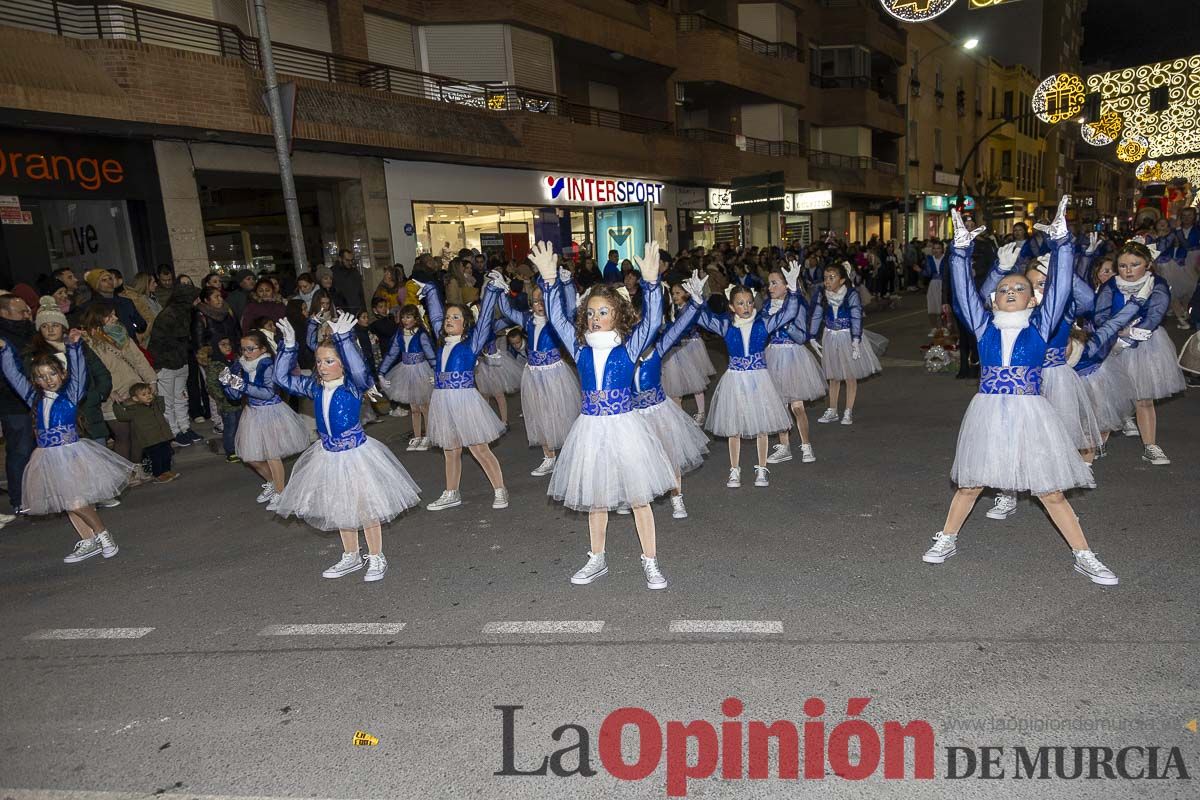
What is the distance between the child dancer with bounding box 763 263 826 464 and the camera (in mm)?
8062

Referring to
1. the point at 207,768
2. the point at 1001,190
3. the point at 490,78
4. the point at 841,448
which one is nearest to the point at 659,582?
the point at 207,768

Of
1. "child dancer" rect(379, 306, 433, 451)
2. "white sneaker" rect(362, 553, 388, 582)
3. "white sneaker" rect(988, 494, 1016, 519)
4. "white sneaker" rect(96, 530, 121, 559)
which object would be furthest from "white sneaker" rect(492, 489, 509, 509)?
"white sneaker" rect(988, 494, 1016, 519)

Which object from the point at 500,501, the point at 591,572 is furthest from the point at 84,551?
the point at 591,572

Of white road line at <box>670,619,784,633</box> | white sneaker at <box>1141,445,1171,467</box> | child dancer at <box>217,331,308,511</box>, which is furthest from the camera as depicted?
child dancer at <box>217,331,308,511</box>

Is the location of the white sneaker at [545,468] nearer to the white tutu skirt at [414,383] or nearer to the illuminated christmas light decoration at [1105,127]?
the white tutu skirt at [414,383]

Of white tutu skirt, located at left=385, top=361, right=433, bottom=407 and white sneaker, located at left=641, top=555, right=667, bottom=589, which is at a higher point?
white tutu skirt, located at left=385, top=361, right=433, bottom=407

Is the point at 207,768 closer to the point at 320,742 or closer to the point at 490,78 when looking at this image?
the point at 320,742

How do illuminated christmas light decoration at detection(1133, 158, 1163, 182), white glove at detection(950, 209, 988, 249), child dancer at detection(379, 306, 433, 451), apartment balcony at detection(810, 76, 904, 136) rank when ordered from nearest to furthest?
white glove at detection(950, 209, 988, 249), child dancer at detection(379, 306, 433, 451), apartment balcony at detection(810, 76, 904, 136), illuminated christmas light decoration at detection(1133, 158, 1163, 182)

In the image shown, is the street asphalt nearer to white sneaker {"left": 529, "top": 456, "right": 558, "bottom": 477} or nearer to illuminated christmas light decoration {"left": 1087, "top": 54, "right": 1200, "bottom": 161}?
white sneaker {"left": 529, "top": 456, "right": 558, "bottom": 477}

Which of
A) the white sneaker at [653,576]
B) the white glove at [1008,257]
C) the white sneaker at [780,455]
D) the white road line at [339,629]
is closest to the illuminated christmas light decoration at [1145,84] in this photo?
the white glove at [1008,257]

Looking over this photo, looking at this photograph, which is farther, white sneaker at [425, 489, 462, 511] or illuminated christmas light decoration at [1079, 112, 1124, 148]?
illuminated christmas light decoration at [1079, 112, 1124, 148]

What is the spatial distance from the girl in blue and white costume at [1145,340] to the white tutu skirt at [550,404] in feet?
16.2

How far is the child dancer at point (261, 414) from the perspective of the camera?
741 centimetres

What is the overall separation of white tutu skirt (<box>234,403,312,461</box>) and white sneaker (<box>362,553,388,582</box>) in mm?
2242
